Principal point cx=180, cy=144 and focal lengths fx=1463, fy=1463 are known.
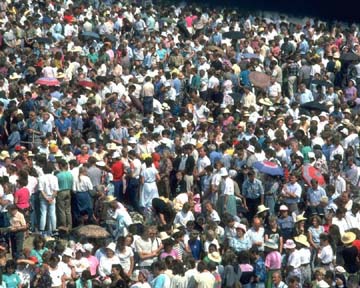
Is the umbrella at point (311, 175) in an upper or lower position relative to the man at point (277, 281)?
upper

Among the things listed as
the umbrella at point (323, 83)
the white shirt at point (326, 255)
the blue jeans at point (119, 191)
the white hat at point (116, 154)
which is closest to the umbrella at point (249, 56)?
the umbrella at point (323, 83)

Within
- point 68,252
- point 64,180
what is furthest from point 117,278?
point 64,180

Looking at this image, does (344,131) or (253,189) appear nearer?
(253,189)

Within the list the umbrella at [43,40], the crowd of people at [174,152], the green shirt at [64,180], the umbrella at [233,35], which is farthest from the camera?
the umbrella at [233,35]

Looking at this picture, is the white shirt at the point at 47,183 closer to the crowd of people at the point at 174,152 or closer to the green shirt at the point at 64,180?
the crowd of people at the point at 174,152

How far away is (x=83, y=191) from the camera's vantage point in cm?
2764

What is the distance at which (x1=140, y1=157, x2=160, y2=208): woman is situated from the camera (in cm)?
2838

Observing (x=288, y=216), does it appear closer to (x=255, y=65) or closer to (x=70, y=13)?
(x=255, y=65)

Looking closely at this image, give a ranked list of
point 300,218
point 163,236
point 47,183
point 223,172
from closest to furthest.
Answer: point 163,236 → point 300,218 → point 47,183 → point 223,172

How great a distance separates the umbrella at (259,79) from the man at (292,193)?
25.3 feet

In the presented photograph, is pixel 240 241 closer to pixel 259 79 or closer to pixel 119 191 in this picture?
pixel 119 191

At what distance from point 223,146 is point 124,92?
17.4ft

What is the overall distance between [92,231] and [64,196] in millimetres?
1802

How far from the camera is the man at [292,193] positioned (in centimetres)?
2800
